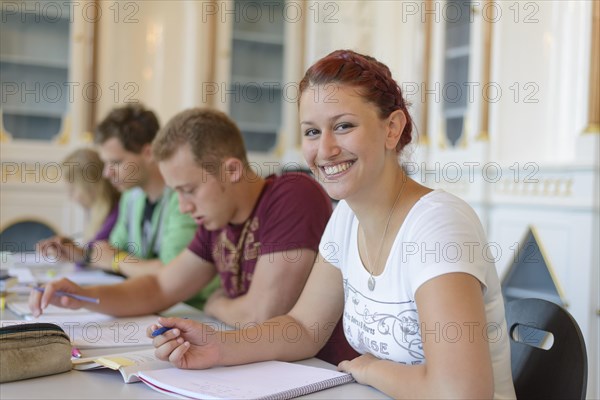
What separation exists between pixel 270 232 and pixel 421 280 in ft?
1.92

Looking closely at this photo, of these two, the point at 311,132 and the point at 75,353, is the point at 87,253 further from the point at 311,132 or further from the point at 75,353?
the point at 311,132

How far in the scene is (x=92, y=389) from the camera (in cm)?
93

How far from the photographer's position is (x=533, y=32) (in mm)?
3037

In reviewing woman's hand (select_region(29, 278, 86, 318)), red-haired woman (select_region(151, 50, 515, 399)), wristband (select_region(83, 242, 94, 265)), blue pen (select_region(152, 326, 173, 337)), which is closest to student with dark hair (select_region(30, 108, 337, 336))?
woman's hand (select_region(29, 278, 86, 318))

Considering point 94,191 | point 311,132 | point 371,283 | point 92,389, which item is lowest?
point 92,389

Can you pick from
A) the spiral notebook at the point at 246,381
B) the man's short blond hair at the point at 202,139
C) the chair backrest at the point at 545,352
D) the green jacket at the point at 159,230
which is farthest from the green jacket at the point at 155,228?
the chair backrest at the point at 545,352

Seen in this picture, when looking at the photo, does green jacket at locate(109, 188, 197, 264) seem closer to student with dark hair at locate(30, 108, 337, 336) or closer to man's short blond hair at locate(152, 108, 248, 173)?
student with dark hair at locate(30, 108, 337, 336)

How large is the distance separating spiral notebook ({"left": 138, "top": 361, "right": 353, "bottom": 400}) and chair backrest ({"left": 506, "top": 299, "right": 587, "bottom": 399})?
33 centimetres

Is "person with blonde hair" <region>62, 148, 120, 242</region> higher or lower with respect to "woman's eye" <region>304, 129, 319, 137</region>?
lower

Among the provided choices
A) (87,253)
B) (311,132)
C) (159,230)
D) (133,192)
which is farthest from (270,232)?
(133,192)

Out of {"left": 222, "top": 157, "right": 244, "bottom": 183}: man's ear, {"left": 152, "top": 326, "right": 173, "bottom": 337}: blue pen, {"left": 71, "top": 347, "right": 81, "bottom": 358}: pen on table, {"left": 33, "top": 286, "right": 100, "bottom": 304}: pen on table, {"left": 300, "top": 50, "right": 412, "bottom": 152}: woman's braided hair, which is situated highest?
{"left": 300, "top": 50, "right": 412, "bottom": 152}: woman's braided hair

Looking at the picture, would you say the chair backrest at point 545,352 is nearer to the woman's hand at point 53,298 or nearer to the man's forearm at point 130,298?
the man's forearm at point 130,298

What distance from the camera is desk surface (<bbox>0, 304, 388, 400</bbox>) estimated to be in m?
0.90

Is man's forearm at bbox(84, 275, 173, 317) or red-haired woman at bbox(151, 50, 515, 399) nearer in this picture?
red-haired woman at bbox(151, 50, 515, 399)
